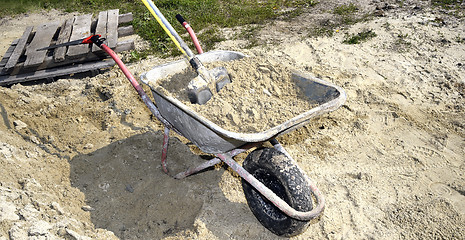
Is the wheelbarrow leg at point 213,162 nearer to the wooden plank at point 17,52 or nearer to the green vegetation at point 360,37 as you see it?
the wooden plank at point 17,52

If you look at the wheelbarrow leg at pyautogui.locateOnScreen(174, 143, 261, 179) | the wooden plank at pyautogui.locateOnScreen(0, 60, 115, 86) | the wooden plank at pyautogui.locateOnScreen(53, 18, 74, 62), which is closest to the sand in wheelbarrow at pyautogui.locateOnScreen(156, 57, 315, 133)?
the wheelbarrow leg at pyautogui.locateOnScreen(174, 143, 261, 179)

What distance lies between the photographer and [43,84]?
15.8ft

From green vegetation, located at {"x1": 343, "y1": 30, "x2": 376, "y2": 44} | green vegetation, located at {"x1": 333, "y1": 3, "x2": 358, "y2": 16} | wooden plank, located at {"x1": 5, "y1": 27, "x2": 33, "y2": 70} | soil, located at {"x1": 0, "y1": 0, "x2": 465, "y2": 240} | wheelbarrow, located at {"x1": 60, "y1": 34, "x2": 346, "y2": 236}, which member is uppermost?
wheelbarrow, located at {"x1": 60, "y1": 34, "x2": 346, "y2": 236}

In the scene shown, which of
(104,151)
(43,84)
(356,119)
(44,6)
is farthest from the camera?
(44,6)

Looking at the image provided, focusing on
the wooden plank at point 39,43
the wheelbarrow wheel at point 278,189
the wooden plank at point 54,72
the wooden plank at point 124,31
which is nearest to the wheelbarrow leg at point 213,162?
the wheelbarrow wheel at point 278,189

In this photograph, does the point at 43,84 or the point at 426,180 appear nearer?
the point at 426,180

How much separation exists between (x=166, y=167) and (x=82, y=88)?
6.95 feet

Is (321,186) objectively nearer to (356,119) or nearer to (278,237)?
(278,237)

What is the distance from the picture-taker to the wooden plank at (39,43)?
473 centimetres

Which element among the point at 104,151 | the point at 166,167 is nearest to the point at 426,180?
the point at 166,167

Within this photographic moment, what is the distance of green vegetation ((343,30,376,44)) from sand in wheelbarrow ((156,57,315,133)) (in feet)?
10.3

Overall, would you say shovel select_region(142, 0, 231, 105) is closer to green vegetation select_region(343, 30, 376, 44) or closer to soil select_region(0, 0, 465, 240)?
soil select_region(0, 0, 465, 240)

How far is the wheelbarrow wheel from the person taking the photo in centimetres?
238

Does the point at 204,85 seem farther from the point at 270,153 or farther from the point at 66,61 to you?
the point at 66,61
